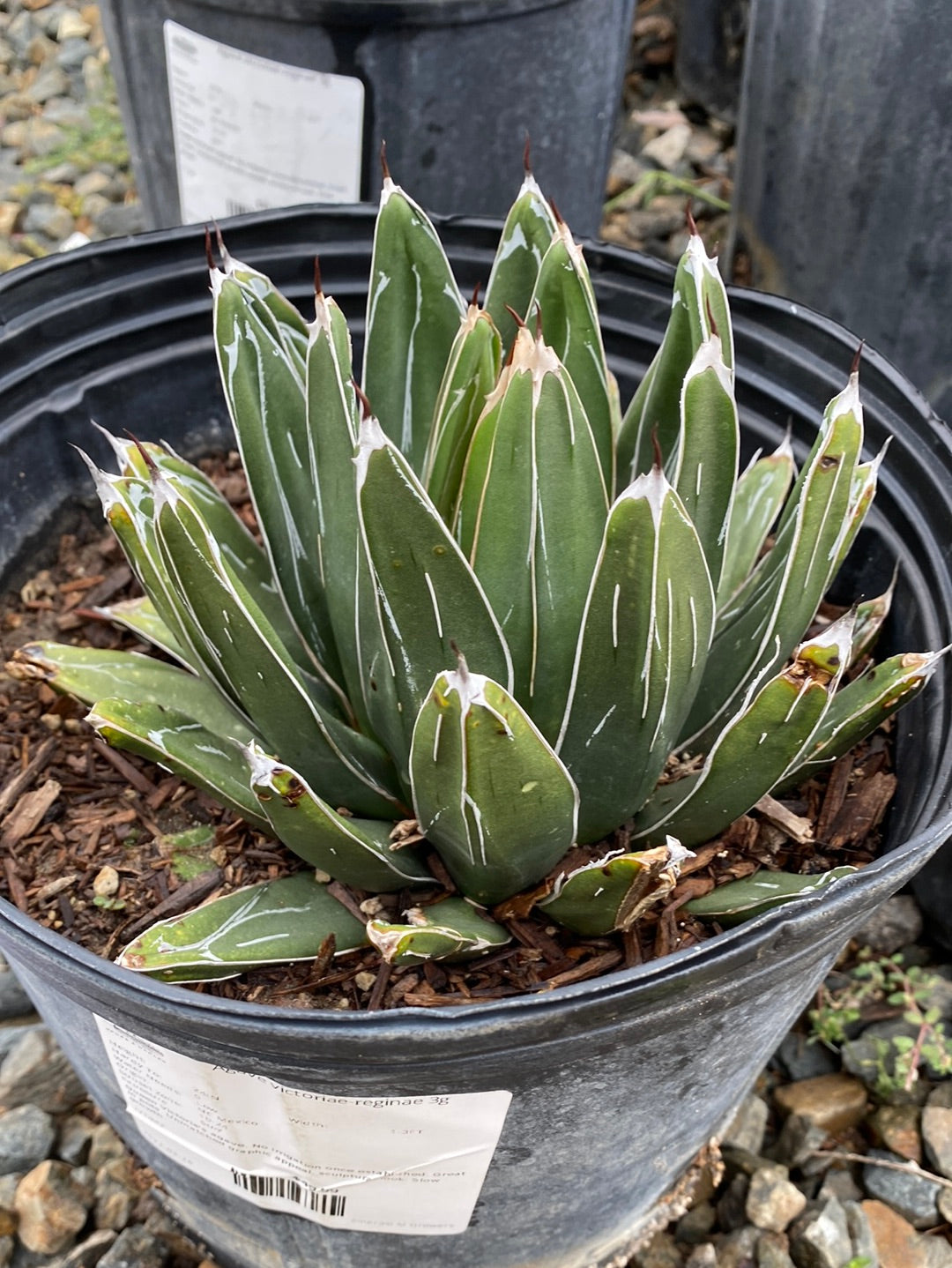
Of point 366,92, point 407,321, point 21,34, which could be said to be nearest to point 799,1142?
point 407,321

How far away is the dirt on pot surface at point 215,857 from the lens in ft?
2.78

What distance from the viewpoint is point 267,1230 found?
1012mm

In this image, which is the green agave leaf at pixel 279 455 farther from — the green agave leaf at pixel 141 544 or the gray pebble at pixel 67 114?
the gray pebble at pixel 67 114

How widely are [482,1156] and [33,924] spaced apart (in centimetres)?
35

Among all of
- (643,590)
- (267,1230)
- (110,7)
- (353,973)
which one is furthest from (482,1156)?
(110,7)

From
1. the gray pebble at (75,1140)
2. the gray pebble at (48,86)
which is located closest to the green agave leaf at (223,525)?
the gray pebble at (75,1140)

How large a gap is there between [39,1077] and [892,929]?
3.22ft

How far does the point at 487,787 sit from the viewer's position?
2.32 ft

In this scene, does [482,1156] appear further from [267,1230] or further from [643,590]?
[643,590]

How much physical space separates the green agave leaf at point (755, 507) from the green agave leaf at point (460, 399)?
0.29 meters

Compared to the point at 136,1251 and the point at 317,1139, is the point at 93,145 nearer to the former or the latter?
the point at 136,1251

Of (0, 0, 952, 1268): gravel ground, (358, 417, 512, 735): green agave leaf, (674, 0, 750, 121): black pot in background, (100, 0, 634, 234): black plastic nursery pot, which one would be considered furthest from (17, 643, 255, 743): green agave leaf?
(674, 0, 750, 121): black pot in background

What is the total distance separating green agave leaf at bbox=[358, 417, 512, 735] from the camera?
2.23 feet

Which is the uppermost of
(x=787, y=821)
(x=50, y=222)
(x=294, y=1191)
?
(x=787, y=821)
